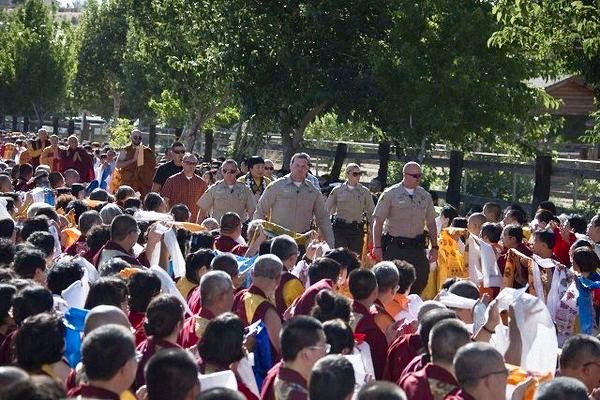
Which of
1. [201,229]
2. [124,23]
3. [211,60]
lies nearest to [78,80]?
[124,23]

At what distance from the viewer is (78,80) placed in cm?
6031

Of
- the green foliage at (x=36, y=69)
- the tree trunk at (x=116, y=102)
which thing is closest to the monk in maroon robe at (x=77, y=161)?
the green foliage at (x=36, y=69)

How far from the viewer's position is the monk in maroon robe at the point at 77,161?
20812 millimetres

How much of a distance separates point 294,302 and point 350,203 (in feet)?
21.0

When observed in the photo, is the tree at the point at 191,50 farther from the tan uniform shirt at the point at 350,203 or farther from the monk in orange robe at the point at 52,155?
the tan uniform shirt at the point at 350,203

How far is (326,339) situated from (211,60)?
18878 millimetres

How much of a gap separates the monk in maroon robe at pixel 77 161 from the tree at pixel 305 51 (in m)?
4.45

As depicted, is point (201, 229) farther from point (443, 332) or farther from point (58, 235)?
point (443, 332)

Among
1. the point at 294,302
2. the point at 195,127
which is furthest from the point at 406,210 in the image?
the point at 195,127

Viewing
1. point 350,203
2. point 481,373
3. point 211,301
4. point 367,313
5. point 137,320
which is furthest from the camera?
point 350,203

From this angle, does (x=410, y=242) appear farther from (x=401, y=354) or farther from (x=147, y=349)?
(x=147, y=349)

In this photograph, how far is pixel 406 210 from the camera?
1351cm

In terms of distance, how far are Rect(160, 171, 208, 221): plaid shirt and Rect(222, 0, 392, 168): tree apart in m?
8.02

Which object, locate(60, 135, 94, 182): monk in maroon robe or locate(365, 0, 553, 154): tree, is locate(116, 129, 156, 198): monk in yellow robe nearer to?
locate(60, 135, 94, 182): monk in maroon robe
